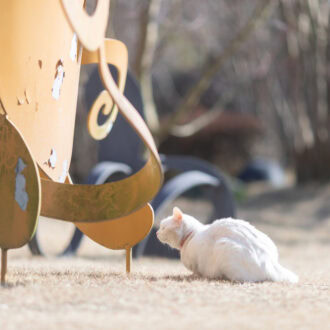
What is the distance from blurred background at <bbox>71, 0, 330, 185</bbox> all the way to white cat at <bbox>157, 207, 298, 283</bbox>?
6.46 m

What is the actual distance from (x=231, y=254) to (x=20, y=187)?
157 cm

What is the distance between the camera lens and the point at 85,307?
3736mm

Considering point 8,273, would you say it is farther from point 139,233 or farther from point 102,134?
point 102,134

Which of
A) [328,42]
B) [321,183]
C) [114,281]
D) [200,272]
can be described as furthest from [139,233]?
[328,42]

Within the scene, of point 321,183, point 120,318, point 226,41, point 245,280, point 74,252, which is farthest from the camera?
point 226,41

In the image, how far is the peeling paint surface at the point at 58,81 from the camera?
501 cm

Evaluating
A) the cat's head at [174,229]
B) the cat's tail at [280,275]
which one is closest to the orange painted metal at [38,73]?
the cat's head at [174,229]

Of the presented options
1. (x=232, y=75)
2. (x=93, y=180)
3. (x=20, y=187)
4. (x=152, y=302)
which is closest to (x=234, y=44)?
(x=93, y=180)

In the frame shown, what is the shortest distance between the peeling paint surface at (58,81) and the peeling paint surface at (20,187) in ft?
3.03

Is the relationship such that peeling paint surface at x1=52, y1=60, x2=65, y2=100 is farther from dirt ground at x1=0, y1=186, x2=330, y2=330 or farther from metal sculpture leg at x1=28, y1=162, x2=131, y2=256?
metal sculpture leg at x1=28, y1=162, x2=131, y2=256

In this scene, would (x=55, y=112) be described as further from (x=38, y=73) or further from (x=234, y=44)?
(x=234, y=44)

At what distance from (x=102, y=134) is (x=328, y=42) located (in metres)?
11.0

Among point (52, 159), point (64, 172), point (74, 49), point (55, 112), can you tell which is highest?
point (74, 49)

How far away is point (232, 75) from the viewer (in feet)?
78.6
